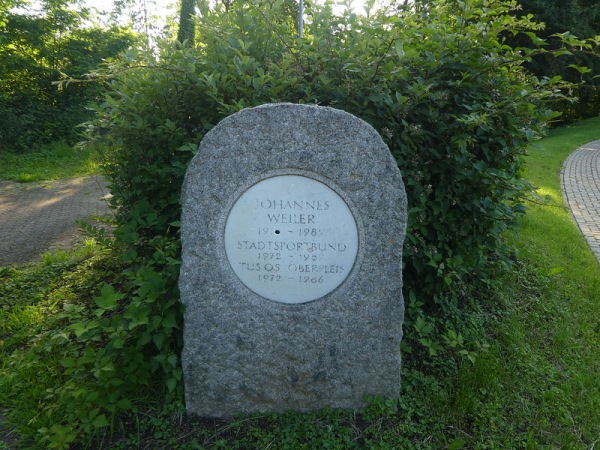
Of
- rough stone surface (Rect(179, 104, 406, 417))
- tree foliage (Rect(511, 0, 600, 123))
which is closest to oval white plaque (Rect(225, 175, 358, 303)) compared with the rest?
rough stone surface (Rect(179, 104, 406, 417))


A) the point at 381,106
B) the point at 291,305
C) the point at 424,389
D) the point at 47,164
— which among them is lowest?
the point at 47,164

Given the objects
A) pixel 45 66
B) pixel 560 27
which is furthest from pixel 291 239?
pixel 560 27

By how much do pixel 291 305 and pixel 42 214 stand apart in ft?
19.1

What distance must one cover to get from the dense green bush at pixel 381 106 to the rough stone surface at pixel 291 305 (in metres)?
0.53

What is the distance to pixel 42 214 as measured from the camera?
6859mm

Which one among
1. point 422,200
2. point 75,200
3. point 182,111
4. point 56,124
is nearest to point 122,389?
point 182,111

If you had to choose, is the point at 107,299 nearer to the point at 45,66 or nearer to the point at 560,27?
the point at 45,66

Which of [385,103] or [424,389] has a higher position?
[385,103]

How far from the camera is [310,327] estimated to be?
2396 mm

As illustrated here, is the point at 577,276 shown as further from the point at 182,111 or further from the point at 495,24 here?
the point at 182,111

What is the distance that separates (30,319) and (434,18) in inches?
147

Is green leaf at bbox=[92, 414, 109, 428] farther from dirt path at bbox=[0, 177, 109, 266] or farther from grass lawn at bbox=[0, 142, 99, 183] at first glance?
grass lawn at bbox=[0, 142, 99, 183]

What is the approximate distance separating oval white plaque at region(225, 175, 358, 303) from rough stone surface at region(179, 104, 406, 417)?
0.04 m

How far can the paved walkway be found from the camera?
6041 mm
